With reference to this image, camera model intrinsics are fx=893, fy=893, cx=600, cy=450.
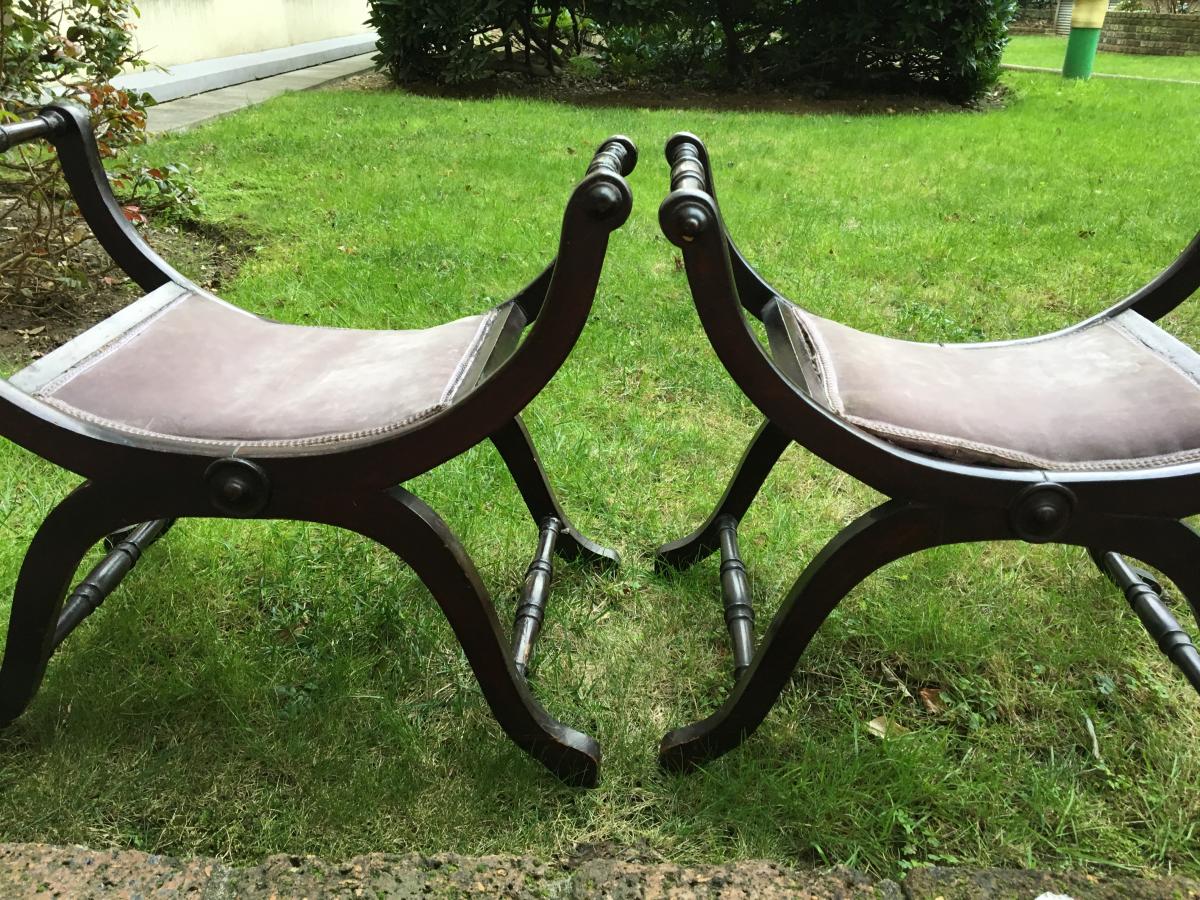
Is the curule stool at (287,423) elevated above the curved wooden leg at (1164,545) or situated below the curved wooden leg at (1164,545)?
above

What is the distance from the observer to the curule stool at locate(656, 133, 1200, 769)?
1136 mm

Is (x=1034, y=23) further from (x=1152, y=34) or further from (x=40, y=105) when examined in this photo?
(x=40, y=105)

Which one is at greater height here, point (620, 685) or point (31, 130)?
point (31, 130)

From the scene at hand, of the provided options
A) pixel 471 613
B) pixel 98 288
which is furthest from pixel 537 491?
pixel 98 288

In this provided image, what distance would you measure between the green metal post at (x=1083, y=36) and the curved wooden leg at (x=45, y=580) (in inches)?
428

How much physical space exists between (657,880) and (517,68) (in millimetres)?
8526

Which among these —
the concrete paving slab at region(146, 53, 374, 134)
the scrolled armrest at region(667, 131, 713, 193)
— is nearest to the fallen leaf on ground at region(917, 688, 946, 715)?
the scrolled armrest at region(667, 131, 713, 193)

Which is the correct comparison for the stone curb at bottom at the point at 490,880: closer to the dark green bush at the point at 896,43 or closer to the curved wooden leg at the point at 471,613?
the curved wooden leg at the point at 471,613

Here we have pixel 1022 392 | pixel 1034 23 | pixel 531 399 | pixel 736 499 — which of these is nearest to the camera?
pixel 531 399

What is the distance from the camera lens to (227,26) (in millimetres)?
9180

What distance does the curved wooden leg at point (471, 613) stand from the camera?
4.04 feet

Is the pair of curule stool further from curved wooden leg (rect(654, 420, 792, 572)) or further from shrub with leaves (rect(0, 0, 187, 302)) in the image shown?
shrub with leaves (rect(0, 0, 187, 302))

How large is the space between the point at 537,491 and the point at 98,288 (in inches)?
89.2

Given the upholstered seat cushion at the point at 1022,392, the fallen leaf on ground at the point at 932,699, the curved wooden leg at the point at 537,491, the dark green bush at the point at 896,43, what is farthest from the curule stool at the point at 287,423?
the dark green bush at the point at 896,43
